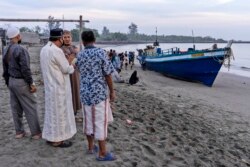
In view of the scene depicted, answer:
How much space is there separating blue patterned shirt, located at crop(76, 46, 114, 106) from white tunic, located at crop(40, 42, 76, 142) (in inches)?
15.1

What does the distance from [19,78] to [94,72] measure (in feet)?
4.05

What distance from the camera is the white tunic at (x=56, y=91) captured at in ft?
15.1

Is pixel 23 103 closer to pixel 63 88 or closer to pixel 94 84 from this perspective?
pixel 63 88

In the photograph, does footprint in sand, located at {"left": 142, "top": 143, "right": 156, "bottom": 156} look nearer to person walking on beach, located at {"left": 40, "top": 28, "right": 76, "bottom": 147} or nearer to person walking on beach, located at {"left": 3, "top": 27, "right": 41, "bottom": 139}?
person walking on beach, located at {"left": 40, "top": 28, "right": 76, "bottom": 147}

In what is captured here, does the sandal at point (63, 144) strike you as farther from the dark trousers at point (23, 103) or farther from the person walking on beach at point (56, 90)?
the dark trousers at point (23, 103)

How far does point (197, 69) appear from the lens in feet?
61.0

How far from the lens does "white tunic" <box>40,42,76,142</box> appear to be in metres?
4.60

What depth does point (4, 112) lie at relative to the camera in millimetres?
7188

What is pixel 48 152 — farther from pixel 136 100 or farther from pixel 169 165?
pixel 136 100

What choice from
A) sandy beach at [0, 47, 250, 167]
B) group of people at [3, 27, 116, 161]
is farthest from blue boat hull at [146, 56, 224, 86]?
group of people at [3, 27, 116, 161]

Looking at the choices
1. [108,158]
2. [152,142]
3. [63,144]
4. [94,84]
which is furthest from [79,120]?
[94,84]

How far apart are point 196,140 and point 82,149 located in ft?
6.92

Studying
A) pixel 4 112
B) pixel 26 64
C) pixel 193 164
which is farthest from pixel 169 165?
pixel 4 112

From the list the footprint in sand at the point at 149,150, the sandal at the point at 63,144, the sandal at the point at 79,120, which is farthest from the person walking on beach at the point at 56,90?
the sandal at the point at 79,120
